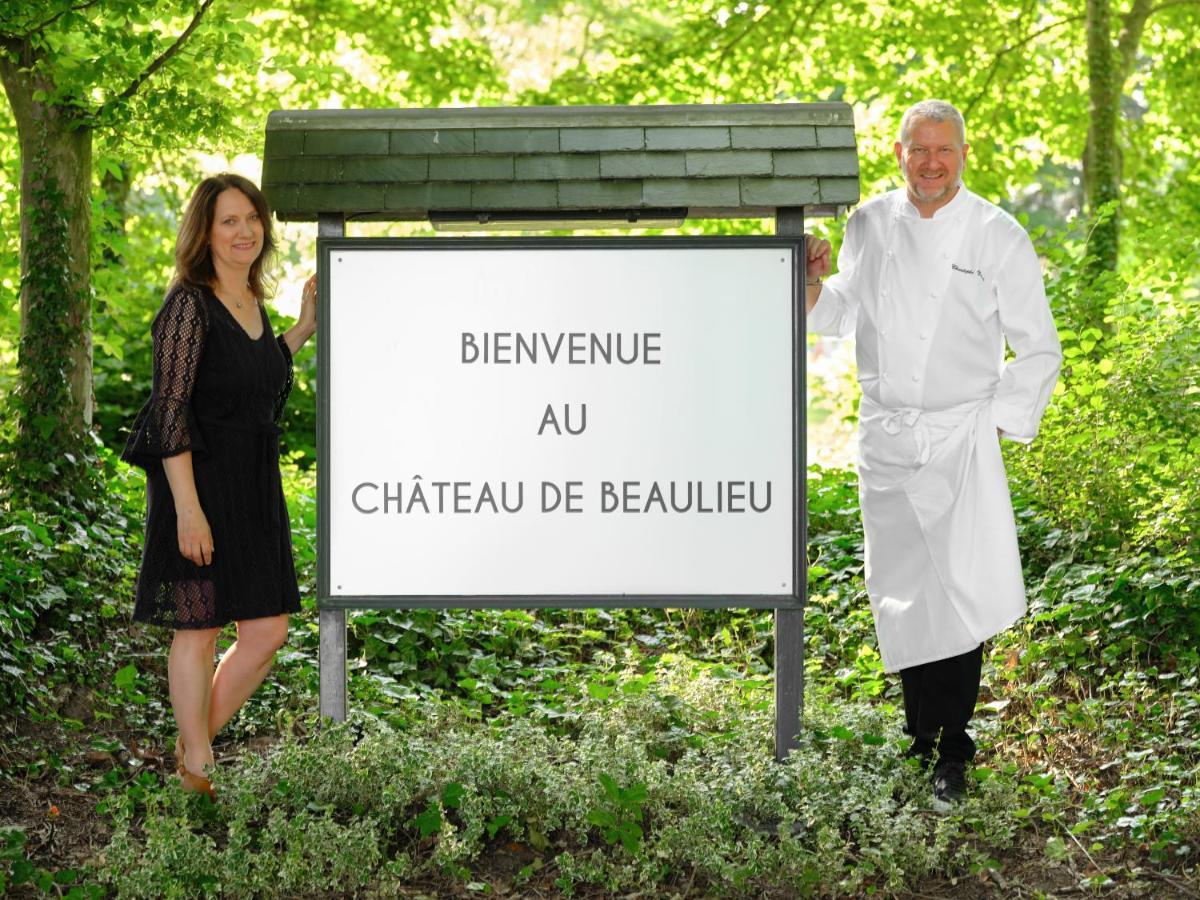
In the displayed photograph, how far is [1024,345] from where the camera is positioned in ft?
15.8

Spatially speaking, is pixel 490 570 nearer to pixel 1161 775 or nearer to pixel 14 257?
pixel 1161 775

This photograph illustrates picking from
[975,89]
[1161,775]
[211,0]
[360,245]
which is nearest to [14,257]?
[211,0]

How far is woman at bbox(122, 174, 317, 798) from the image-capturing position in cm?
455

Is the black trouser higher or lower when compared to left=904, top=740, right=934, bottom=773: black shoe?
higher

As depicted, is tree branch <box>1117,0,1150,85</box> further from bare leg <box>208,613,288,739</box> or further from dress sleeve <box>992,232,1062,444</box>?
bare leg <box>208,613,288,739</box>

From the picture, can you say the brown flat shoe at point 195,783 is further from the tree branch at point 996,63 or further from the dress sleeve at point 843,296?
the tree branch at point 996,63

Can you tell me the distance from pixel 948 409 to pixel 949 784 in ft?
4.02

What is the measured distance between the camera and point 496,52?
19.9 m

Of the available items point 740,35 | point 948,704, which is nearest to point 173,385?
point 948,704

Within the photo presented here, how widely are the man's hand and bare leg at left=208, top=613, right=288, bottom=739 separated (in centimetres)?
209

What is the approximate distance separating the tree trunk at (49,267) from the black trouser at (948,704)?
15.0 feet

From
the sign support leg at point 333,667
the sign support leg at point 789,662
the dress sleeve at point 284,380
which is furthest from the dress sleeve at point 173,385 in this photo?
the sign support leg at point 789,662

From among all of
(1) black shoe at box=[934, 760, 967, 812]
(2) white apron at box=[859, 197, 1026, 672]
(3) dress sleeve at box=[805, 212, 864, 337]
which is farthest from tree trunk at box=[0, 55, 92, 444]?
(1) black shoe at box=[934, 760, 967, 812]

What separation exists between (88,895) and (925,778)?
8.26 feet
